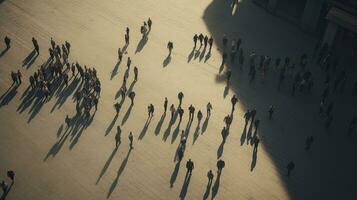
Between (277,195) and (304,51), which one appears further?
(304,51)

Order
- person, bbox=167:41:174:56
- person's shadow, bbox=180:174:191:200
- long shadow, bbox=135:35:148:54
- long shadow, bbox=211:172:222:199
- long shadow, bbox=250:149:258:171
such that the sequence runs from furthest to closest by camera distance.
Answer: long shadow, bbox=135:35:148:54 → person, bbox=167:41:174:56 → long shadow, bbox=250:149:258:171 → long shadow, bbox=211:172:222:199 → person's shadow, bbox=180:174:191:200

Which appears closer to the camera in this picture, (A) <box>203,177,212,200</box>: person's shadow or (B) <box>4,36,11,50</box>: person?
(A) <box>203,177,212,200</box>: person's shadow

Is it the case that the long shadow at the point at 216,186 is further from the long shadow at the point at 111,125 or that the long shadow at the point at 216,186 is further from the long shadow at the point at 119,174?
the long shadow at the point at 111,125

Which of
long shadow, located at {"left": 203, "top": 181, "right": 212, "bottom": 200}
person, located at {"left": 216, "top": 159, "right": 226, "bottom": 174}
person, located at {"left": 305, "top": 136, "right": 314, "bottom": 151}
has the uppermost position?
person, located at {"left": 305, "top": 136, "right": 314, "bottom": 151}

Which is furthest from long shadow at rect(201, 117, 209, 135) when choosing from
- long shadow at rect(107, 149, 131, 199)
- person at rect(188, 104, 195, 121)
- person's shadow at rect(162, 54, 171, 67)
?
person's shadow at rect(162, 54, 171, 67)

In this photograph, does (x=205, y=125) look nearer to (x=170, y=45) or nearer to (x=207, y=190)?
(x=207, y=190)

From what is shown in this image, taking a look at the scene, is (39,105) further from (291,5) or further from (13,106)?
(291,5)

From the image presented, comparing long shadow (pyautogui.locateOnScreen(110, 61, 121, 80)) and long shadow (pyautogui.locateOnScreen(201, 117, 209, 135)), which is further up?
long shadow (pyautogui.locateOnScreen(110, 61, 121, 80))

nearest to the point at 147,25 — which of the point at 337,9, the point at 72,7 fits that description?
the point at 72,7

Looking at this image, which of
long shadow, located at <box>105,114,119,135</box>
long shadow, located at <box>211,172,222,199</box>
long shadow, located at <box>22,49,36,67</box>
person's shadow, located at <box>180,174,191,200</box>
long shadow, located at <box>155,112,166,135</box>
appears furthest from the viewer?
long shadow, located at <box>22,49,36,67</box>

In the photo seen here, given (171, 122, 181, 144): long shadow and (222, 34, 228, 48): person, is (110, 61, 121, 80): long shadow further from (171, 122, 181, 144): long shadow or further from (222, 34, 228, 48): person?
(222, 34, 228, 48): person
